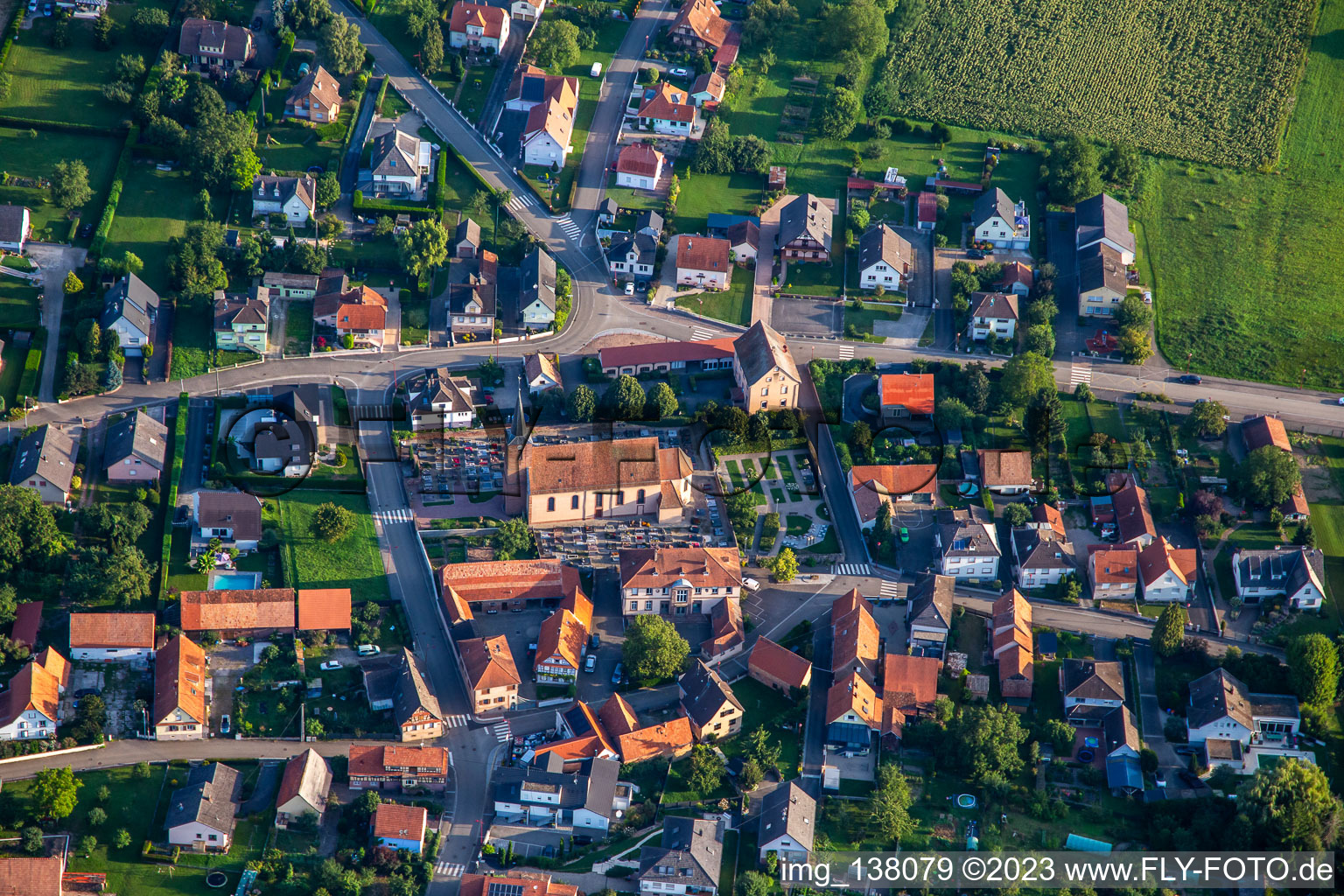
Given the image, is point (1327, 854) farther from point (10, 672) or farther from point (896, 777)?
point (10, 672)

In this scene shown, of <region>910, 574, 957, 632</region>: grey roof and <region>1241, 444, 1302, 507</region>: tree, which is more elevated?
<region>1241, 444, 1302, 507</region>: tree

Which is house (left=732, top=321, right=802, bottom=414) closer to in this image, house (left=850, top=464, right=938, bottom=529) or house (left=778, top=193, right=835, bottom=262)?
house (left=850, top=464, right=938, bottom=529)

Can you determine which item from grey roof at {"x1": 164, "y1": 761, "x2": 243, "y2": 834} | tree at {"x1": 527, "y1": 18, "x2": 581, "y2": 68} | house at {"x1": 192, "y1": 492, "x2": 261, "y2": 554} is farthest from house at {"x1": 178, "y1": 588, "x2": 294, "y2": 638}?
tree at {"x1": 527, "y1": 18, "x2": 581, "y2": 68}

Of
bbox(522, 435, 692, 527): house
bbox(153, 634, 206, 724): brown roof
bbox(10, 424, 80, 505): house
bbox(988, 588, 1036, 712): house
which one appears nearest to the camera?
bbox(153, 634, 206, 724): brown roof

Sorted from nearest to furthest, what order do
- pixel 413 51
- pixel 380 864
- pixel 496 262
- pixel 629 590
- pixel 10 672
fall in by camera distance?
pixel 380 864 → pixel 10 672 → pixel 629 590 → pixel 496 262 → pixel 413 51

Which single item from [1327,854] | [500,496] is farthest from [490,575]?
[1327,854]

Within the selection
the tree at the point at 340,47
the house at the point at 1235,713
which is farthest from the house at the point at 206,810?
the tree at the point at 340,47

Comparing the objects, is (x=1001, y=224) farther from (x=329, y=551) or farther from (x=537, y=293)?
(x=329, y=551)
